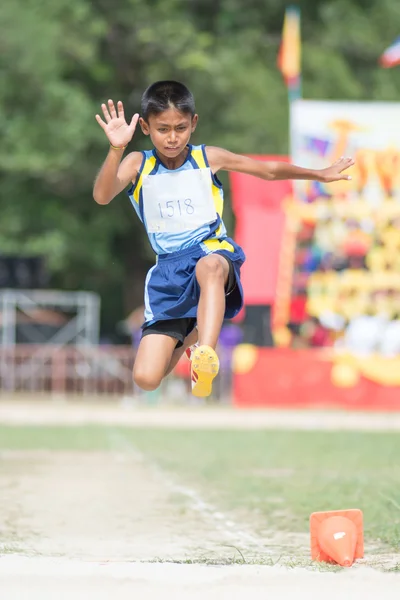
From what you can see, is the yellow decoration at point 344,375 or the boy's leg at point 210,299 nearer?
the boy's leg at point 210,299

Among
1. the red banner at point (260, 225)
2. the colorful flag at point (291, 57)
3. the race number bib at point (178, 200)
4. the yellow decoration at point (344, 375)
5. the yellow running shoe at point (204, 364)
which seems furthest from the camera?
the colorful flag at point (291, 57)

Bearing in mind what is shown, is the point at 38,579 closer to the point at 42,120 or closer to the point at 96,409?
the point at 96,409

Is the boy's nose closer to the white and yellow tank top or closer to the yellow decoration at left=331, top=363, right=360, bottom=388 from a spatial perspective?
the white and yellow tank top

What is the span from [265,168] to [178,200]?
0.58m

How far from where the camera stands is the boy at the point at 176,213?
6.26m

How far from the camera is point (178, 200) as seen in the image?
652cm

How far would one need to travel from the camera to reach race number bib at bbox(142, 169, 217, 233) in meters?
6.52

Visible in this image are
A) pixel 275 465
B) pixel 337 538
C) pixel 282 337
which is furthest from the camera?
pixel 282 337

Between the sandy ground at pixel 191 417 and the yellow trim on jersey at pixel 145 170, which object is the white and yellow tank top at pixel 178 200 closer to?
the yellow trim on jersey at pixel 145 170

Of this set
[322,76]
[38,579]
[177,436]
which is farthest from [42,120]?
[38,579]

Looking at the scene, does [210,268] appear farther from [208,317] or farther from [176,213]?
[176,213]

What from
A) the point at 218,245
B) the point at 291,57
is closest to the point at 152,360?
the point at 218,245

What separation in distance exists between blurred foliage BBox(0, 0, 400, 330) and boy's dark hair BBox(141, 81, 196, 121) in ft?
74.4

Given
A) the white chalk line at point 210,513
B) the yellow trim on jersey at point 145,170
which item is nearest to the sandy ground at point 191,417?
the white chalk line at point 210,513
